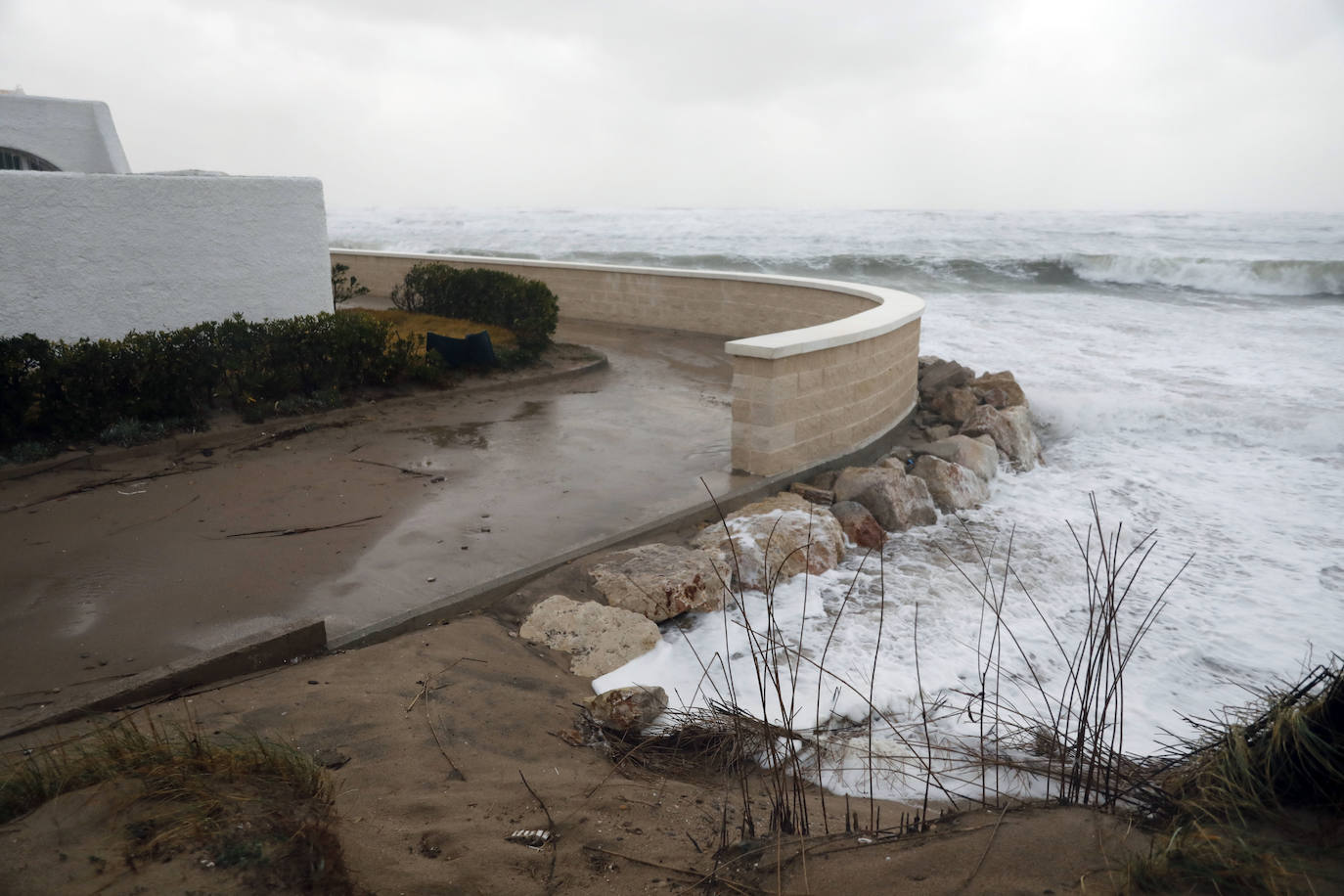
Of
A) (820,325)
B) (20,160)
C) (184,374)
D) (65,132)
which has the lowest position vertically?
(184,374)

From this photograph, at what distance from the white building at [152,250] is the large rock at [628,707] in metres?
7.28

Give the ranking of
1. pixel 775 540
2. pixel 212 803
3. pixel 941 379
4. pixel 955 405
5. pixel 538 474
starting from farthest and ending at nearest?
pixel 941 379 < pixel 955 405 < pixel 538 474 < pixel 775 540 < pixel 212 803

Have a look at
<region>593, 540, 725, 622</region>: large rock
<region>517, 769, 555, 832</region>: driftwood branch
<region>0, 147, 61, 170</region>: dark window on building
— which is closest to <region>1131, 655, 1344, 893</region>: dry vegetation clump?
<region>517, 769, 555, 832</region>: driftwood branch

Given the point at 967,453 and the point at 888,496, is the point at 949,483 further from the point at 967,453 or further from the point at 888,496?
the point at 888,496

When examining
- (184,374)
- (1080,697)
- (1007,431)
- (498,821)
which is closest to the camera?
(498,821)

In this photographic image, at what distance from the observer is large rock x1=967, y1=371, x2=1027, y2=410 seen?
11.1 meters

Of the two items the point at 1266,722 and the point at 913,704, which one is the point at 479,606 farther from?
the point at 1266,722

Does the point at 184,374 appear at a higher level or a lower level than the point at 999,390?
higher

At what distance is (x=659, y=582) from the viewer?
16.5ft

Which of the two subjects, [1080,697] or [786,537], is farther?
[786,537]

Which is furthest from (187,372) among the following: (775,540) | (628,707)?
(628,707)

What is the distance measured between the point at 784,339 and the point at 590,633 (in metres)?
3.33

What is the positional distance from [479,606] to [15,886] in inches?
114

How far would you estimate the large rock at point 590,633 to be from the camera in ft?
14.6
